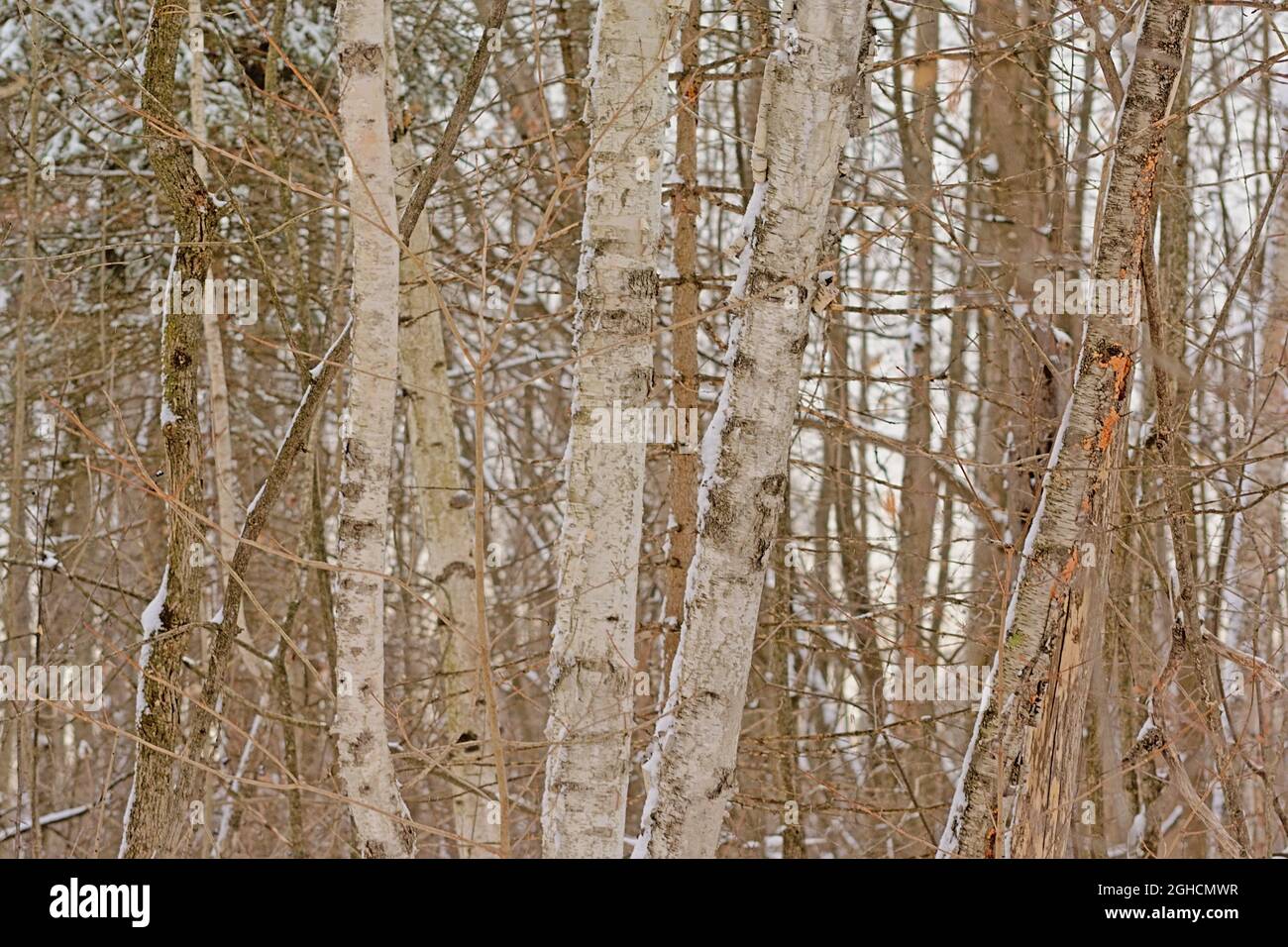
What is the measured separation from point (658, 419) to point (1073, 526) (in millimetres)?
1987

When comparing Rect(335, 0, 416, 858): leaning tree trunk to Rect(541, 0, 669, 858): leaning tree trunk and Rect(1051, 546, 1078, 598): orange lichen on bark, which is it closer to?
Rect(541, 0, 669, 858): leaning tree trunk

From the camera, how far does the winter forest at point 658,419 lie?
276 centimetres

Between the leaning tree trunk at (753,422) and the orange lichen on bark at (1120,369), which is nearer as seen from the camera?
the leaning tree trunk at (753,422)

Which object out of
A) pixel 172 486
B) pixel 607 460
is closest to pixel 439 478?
pixel 172 486

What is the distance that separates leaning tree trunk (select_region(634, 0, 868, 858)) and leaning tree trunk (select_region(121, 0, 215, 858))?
173 centimetres

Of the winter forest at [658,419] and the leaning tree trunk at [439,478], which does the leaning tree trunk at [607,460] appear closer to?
the winter forest at [658,419]

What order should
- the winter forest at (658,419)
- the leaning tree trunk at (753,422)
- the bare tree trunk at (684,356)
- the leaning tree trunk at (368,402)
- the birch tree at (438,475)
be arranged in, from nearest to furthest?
the leaning tree trunk at (753,422) → the winter forest at (658,419) → the leaning tree trunk at (368,402) → the bare tree trunk at (684,356) → the birch tree at (438,475)

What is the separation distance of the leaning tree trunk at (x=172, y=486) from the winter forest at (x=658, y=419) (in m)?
0.01

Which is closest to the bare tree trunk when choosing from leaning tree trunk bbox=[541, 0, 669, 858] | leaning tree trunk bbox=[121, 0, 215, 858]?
leaning tree trunk bbox=[541, 0, 669, 858]

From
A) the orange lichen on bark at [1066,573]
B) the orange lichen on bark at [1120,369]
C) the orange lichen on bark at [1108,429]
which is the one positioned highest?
the orange lichen on bark at [1120,369]

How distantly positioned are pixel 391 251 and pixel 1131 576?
13.5 ft

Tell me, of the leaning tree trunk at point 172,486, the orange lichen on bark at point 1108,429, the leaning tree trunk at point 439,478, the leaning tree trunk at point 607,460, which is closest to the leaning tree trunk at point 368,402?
the leaning tree trunk at point 607,460

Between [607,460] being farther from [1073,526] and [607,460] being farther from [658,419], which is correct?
[658,419]
